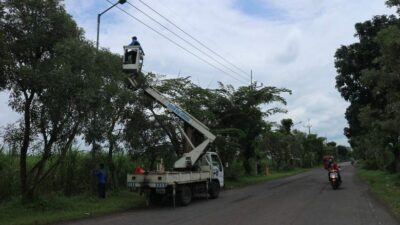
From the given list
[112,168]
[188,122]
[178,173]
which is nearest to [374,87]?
[188,122]

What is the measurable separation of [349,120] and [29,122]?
25.0 meters

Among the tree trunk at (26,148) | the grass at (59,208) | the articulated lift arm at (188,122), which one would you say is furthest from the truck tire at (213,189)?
the tree trunk at (26,148)

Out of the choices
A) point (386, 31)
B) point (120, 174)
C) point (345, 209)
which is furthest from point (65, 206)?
point (386, 31)

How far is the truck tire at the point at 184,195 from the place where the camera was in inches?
723

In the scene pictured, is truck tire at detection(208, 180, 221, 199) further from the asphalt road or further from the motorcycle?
the motorcycle

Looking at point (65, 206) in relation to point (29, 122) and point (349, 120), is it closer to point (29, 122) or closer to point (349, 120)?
point (29, 122)

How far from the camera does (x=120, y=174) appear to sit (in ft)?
80.0

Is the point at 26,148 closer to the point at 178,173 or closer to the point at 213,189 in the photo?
the point at 178,173

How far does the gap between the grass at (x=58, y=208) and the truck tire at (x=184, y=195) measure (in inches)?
65.6

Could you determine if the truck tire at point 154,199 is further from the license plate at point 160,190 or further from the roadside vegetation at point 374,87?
the roadside vegetation at point 374,87

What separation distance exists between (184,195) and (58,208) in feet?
15.7

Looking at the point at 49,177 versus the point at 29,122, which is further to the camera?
the point at 49,177

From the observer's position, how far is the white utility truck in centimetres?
1814

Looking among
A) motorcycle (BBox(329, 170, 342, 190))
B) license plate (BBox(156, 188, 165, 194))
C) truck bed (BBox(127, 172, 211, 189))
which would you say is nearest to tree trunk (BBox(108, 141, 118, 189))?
truck bed (BBox(127, 172, 211, 189))
